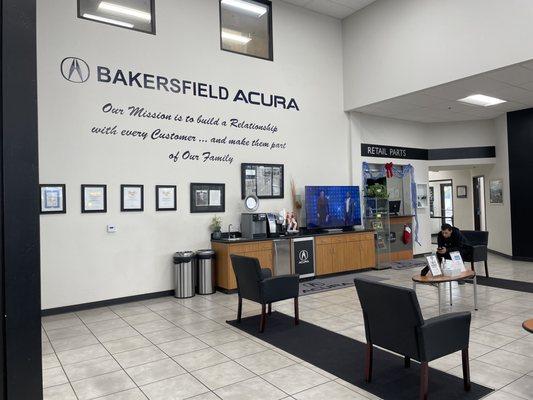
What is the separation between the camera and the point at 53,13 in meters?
5.52

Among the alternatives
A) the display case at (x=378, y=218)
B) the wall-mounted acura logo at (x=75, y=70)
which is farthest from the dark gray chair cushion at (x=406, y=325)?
the display case at (x=378, y=218)

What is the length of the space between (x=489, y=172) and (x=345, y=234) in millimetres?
4799

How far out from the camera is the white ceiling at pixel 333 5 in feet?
25.8

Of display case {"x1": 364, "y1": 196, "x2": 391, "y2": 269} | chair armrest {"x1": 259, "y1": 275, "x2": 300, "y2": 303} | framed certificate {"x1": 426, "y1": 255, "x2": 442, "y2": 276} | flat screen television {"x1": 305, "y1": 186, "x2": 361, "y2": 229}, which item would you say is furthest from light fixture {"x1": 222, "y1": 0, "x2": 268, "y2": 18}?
framed certificate {"x1": 426, "y1": 255, "x2": 442, "y2": 276}

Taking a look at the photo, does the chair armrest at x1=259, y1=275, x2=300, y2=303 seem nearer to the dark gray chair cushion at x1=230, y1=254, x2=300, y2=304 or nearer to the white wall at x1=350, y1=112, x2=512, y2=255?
the dark gray chair cushion at x1=230, y1=254, x2=300, y2=304

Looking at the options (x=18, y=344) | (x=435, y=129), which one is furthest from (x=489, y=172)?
(x=18, y=344)

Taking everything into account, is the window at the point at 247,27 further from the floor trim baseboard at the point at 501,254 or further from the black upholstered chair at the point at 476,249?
the floor trim baseboard at the point at 501,254

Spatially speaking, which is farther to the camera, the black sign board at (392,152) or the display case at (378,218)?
the black sign board at (392,152)

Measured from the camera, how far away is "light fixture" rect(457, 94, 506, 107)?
7.80m

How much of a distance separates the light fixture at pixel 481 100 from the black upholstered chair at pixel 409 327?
6051 millimetres

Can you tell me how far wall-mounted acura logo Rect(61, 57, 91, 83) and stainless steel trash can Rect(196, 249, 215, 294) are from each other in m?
3.15

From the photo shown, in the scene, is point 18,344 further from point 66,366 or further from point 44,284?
point 44,284

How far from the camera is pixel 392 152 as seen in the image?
9461 millimetres

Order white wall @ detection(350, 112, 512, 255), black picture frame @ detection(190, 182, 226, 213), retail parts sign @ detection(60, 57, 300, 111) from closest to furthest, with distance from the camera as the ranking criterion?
1. retail parts sign @ detection(60, 57, 300, 111)
2. black picture frame @ detection(190, 182, 226, 213)
3. white wall @ detection(350, 112, 512, 255)
